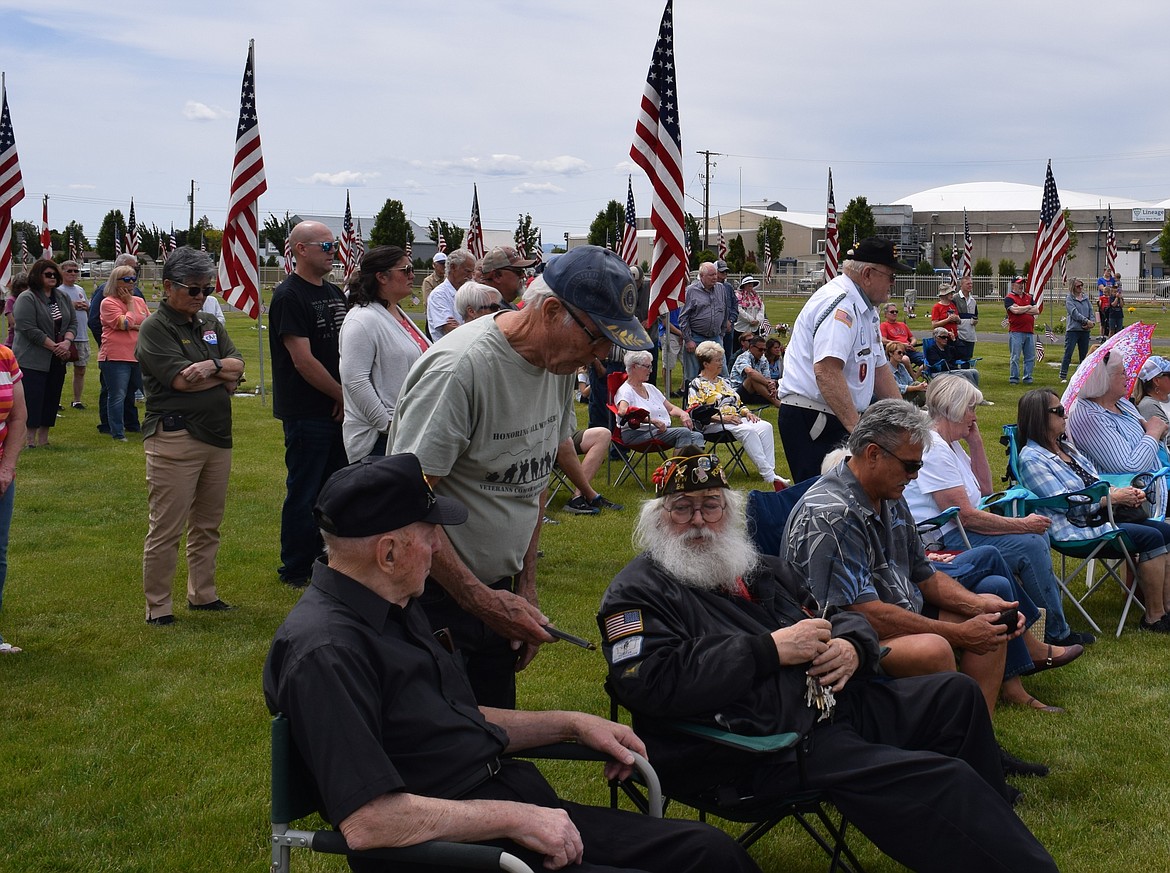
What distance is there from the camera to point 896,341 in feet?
52.5

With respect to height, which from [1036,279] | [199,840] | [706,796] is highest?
[1036,279]

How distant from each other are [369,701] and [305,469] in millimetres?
4610

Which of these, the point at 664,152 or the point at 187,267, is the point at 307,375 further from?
the point at 664,152

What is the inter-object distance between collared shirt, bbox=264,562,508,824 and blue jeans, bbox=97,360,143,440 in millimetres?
10507

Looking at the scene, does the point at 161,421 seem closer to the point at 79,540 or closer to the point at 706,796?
the point at 79,540

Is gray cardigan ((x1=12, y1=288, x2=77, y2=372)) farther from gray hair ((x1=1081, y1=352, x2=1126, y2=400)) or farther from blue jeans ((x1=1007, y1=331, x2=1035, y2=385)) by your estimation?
blue jeans ((x1=1007, y1=331, x2=1035, y2=385))

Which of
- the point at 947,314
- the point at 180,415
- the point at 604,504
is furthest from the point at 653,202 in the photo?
the point at 947,314

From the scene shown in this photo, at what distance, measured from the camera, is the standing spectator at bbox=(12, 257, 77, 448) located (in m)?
11.4

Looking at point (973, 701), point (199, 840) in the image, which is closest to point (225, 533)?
point (199, 840)

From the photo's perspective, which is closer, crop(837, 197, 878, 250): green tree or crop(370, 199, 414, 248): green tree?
crop(370, 199, 414, 248): green tree

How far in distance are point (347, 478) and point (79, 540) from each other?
644 cm

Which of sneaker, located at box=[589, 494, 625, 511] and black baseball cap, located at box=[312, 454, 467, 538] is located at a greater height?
black baseball cap, located at box=[312, 454, 467, 538]

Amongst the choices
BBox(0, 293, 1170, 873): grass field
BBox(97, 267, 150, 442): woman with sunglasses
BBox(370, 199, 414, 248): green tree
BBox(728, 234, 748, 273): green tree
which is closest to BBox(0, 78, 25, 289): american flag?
BBox(97, 267, 150, 442): woman with sunglasses

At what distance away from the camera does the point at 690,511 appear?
3.62m
